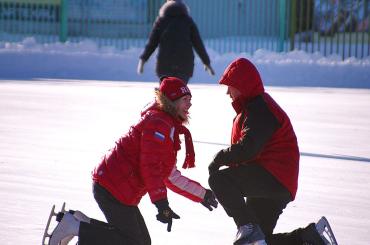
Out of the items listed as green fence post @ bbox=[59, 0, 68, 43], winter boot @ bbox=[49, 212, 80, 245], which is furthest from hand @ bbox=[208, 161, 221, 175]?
green fence post @ bbox=[59, 0, 68, 43]

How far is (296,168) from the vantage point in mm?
4141

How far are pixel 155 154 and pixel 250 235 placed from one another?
2.05 feet

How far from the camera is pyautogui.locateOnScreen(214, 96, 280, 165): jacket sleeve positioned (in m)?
3.99

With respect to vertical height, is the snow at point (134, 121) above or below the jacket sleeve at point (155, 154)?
below

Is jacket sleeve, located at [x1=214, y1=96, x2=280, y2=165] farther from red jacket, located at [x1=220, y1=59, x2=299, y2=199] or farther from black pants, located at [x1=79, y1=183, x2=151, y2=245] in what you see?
black pants, located at [x1=79, y1=183, x2=151, y2=245]

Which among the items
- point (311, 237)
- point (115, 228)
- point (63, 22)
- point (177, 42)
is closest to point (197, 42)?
point (177, 42)

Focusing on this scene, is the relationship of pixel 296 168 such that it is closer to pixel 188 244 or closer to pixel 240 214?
pixel 240 214

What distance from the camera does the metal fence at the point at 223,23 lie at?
16375 millimetres

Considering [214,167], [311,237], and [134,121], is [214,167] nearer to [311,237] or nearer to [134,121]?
[311,237]

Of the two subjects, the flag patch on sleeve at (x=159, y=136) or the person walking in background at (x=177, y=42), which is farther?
the person walking in background at (x=177, y=42)

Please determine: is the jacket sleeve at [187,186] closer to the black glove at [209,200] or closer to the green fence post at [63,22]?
the black glove at [209,200]

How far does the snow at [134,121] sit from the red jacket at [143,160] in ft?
2.36

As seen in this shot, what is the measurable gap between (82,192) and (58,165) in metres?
1.09

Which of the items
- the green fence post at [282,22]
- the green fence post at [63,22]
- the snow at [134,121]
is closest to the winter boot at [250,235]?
the snow at [134,121]
